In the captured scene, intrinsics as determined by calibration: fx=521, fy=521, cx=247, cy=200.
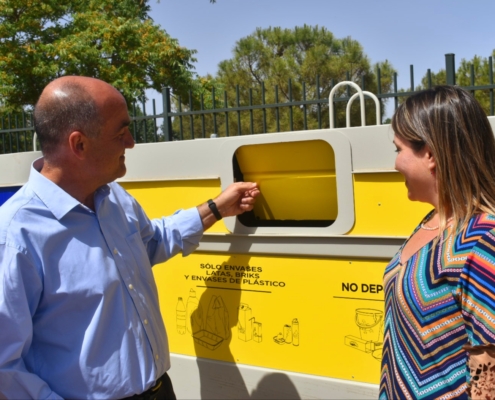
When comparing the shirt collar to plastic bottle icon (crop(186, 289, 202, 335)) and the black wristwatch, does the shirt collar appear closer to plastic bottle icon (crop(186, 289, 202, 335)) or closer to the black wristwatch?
the black wristwatch

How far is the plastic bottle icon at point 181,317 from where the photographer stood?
2.55 metres

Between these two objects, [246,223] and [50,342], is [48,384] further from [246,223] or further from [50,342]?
[246,223]

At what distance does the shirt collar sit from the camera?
66.6 inches

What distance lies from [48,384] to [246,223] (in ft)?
3.64

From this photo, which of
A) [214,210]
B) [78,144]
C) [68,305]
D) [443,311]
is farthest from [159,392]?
[443,311]

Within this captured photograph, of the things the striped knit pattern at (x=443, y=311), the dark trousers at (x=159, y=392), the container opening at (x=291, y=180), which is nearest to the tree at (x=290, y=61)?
the container opening at (x=291, y=180)

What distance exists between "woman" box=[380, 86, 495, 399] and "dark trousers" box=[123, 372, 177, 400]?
2.77ft

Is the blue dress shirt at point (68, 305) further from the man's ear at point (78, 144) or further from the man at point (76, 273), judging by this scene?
the man's ear at point (78, 144)

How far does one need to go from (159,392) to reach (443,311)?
1167mm

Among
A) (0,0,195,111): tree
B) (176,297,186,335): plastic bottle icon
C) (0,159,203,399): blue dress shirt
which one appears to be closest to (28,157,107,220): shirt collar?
(0,159,203,399): blue dress shirt

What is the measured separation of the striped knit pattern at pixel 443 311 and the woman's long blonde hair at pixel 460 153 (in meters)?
0.06

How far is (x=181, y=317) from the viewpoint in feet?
8.39

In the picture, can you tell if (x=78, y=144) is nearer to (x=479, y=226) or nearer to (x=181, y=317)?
(x=181, y=317)

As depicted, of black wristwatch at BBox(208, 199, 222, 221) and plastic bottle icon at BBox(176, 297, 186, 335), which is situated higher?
black wristwatch at BBox(208, 199, 222, 221)
